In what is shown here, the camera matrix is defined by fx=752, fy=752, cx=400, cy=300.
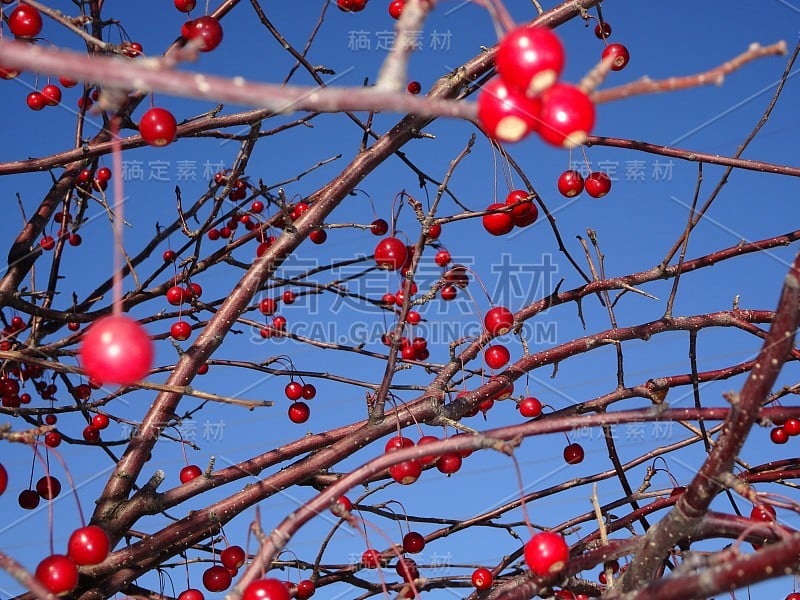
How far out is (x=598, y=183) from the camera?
2.01 meters

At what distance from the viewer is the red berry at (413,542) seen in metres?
2.05

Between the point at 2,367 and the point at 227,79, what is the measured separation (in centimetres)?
184

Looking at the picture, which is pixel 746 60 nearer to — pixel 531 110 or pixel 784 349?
pixel 531 110

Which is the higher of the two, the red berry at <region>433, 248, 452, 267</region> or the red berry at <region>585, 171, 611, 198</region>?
the red berry at <region>433, 248, 452, 267</region>

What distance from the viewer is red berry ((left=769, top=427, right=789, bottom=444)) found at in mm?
2520

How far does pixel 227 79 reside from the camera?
0.50 meters

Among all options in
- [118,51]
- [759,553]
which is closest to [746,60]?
[759,553]

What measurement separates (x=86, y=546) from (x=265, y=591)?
23.6 inches

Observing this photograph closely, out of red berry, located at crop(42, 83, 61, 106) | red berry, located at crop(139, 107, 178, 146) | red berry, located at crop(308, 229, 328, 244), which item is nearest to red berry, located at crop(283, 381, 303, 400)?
red berry, located at crop(308, 229, 328, 244)

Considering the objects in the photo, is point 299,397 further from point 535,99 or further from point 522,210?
point 535,99

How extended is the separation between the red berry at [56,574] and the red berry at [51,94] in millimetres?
1644

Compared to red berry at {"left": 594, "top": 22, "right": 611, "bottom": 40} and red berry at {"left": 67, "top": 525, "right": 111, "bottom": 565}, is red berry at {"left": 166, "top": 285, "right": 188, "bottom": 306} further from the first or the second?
red berry at {"left": 594, "top": 22, "right": 611, "bottom": 40}

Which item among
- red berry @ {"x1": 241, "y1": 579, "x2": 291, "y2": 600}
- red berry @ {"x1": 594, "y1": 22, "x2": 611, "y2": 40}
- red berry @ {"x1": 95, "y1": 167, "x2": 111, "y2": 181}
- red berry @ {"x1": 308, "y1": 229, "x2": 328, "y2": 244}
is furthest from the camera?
red berry @ {"x1": 95, "y1": 167, "x2": 111, "y2": 181}

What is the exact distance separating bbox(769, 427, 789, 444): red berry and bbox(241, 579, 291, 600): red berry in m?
2.10
